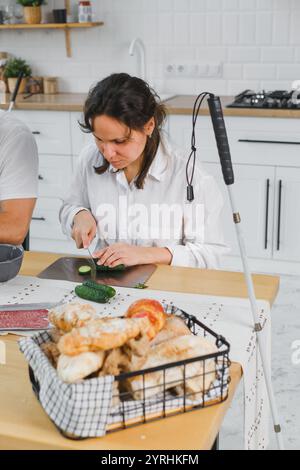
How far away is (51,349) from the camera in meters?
1.21

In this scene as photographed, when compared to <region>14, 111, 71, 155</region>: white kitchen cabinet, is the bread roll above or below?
above

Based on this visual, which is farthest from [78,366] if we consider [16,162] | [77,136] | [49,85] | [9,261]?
[49,85]

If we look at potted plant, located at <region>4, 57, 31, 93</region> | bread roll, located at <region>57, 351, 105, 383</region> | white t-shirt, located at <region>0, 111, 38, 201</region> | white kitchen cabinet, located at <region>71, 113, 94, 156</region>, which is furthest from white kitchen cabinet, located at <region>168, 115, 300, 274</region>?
bread roll, located at <region>57, 351, 105, 383</region>

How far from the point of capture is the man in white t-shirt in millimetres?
2223

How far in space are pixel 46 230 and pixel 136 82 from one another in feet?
7.82

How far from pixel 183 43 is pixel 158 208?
2414 millimetres

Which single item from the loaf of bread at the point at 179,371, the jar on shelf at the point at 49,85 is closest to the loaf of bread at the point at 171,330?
the loaf of bread at the point at 179,371

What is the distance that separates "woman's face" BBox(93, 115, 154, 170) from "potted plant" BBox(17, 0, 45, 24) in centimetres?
275

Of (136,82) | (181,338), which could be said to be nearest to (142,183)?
(136,82)

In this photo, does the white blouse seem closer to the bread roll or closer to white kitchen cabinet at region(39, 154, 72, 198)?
the bread roll

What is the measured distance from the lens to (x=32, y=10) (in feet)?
14.6

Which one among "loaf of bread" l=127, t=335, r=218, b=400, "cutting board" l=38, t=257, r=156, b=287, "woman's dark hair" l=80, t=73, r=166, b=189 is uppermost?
"woman's dark hair" l=80, t=73, r=166, b=189

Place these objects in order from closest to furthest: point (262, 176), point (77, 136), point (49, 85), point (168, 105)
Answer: point (262, 176)
point (168, 105)
point (77, 136)
point (49, 85)

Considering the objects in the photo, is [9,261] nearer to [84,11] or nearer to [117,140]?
[117,140]
